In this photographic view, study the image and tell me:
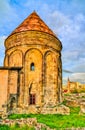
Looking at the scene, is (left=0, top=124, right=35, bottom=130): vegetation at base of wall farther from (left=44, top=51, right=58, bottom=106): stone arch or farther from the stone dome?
the stone dome

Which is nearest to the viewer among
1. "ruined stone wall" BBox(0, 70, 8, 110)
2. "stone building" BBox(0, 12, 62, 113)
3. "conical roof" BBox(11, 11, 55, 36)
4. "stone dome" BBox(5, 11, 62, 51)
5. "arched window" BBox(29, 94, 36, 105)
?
"ruined stone wall" BBox(0, 70, 8, 110)

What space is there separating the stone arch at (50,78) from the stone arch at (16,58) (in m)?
2.84

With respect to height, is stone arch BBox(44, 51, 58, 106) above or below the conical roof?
below

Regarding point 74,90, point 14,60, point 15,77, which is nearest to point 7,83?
point 15,77

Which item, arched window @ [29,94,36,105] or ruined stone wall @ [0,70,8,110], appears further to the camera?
arched window @ [29,94,36,105]

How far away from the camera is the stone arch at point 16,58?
909 inches

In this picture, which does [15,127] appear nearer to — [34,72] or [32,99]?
[32,99]

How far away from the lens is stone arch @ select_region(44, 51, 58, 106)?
22438 millimetres

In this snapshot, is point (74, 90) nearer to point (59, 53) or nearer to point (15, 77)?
point (59, 53)

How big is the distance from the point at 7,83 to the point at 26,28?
660cm

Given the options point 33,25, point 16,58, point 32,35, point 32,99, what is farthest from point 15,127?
point 33,25

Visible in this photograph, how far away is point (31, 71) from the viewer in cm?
2270

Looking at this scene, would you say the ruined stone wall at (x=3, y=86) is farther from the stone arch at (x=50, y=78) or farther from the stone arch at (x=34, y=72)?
the stone arch at (x=50, y=78)

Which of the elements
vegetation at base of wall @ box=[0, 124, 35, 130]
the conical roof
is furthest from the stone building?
vegetation at base of wall @ box=[0, 124, 35, 130]
